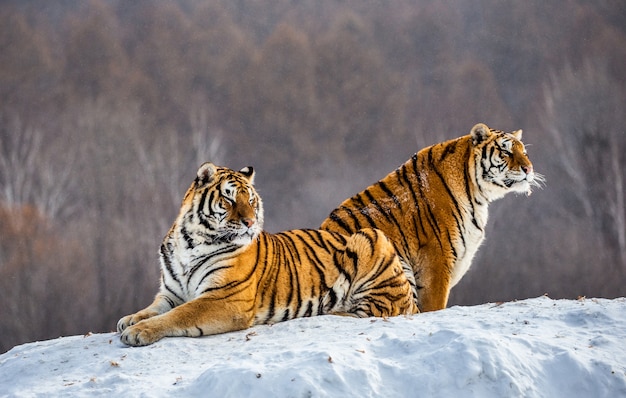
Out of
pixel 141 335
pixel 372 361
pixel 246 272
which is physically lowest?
pixel 372 361

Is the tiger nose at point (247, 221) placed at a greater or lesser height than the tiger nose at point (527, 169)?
lesser

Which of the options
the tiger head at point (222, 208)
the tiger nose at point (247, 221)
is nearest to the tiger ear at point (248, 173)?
the tiger head at point (222, 208)

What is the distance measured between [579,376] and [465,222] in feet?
9.25

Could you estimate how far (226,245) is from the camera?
5.34 meters

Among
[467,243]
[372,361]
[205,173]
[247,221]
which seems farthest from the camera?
[467,243]

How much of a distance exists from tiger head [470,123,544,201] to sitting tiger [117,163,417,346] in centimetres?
137

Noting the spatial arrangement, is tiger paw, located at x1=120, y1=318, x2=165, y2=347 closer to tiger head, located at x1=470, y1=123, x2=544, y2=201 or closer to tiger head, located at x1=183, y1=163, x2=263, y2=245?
tiger head, located at x1=183, y1=163, x2=263, y2=245

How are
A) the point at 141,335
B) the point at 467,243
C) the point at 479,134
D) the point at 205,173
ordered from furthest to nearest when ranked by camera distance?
the point at 479,134, the point at 467,243, the point at 205,173, the point at 141,335

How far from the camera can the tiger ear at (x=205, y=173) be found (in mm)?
5377

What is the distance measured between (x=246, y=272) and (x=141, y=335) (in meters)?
0.87

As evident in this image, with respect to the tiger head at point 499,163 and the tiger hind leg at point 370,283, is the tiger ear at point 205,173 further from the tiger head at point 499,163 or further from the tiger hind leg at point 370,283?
the tiger head at point 499,163

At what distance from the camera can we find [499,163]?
6715 mm

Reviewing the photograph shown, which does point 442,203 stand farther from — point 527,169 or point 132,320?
point 132,320

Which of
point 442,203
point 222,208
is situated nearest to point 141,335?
point 222,208
